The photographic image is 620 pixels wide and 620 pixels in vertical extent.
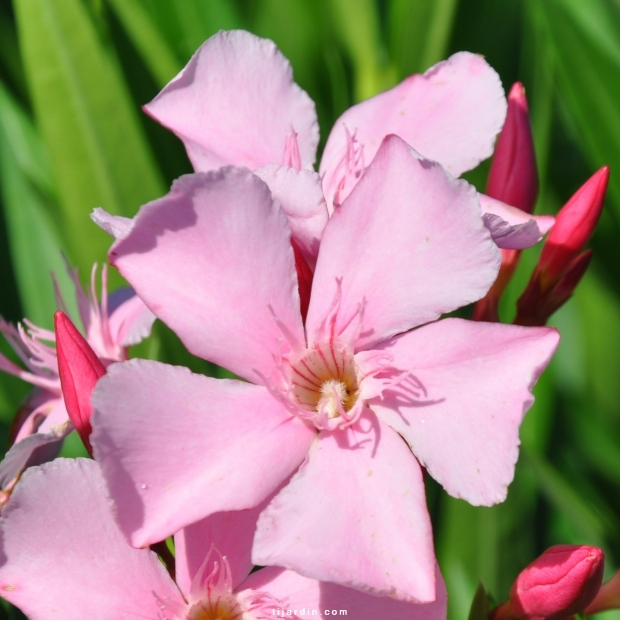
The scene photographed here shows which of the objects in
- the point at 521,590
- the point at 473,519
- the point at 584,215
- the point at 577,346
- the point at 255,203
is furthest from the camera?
the point at 577,346

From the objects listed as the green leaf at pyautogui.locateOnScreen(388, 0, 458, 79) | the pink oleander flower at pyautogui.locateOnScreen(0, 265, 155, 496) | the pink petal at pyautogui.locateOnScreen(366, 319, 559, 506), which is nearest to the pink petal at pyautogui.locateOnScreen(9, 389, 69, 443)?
the pink oleander flower at pyautogui.locateOnScreen(0, 265, 155, 496)

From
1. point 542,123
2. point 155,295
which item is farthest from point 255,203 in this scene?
point 542,123

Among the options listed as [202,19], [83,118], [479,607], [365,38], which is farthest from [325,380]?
[365,38]

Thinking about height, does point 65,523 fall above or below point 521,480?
above

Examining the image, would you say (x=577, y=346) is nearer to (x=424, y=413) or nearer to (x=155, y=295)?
(x=424, y=413)

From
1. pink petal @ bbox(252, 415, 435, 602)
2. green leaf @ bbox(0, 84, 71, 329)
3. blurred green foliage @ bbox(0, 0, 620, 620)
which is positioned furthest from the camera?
green leaf @ bbox(0, 84, 71, 329)

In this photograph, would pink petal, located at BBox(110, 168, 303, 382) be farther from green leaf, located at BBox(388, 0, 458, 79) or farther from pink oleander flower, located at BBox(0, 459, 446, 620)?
green leaf, located at BBox(388, 0, 458, 79)
